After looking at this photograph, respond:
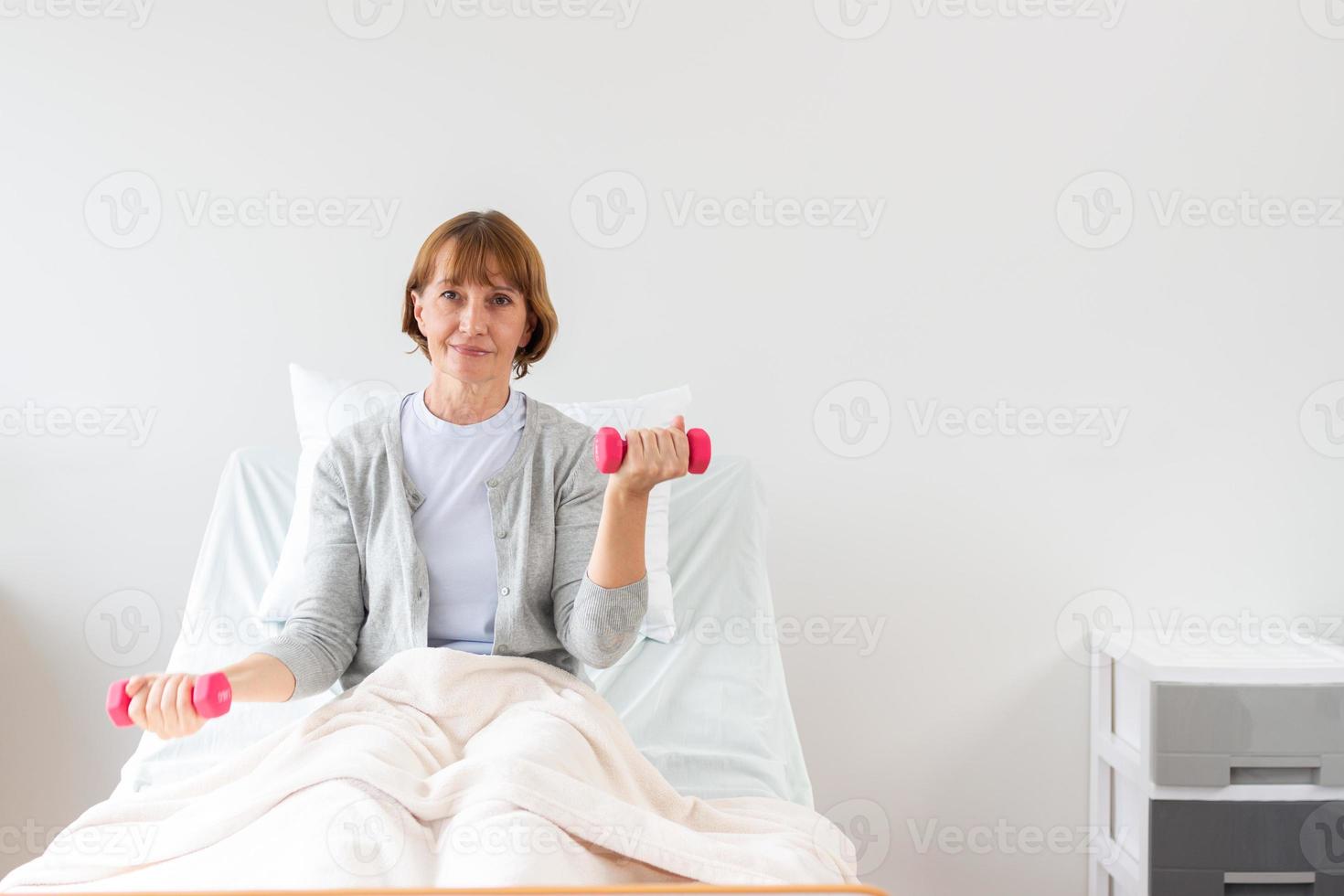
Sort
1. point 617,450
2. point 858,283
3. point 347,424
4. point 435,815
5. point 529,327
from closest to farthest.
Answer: point 435,815 → point 617,450 → point 529,327 → point 347,424 → point 858,283

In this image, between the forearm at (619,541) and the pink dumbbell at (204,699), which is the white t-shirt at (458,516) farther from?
the pink dumbbell at (204,699)

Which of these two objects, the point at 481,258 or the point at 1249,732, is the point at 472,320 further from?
the point at 1249,732

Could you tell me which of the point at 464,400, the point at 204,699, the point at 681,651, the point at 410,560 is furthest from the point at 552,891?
the point at 681,651

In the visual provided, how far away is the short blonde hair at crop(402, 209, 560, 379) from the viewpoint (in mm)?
1448

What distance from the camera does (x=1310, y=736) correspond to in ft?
6.44

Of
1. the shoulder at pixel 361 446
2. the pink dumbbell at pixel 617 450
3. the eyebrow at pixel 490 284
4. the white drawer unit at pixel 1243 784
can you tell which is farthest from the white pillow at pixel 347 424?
the white drawer unit at pixel 1243 784

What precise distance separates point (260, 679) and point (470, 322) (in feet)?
1.60

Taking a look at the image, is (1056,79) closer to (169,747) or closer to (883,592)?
(883,592)

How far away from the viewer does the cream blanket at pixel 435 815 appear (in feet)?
3.36

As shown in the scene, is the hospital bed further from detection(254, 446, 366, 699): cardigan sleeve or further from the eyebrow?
the eyebrow

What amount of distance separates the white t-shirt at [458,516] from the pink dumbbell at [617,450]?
32 cm

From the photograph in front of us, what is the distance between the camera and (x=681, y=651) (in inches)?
72.4

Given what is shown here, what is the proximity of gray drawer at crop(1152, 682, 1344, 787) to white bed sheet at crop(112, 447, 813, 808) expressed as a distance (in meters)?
0.71

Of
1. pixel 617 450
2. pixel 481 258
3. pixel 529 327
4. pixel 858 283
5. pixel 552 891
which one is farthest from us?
pixel 858 283
